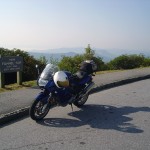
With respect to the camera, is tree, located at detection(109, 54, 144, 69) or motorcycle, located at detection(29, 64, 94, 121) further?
tree, located at detection(109, 54, 144, 69)

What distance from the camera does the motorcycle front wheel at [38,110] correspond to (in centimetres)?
659

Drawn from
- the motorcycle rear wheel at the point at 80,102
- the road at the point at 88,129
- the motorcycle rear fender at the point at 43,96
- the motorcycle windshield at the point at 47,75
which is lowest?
the road at the point at 88,129

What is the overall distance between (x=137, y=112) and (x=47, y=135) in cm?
252

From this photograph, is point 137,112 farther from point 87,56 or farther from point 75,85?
point 87,56

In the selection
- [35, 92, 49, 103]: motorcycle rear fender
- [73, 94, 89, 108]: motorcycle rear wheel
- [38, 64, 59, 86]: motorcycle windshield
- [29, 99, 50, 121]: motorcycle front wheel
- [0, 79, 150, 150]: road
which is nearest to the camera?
[0, 79, 150, 150]: road

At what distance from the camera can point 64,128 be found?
627 centimetres

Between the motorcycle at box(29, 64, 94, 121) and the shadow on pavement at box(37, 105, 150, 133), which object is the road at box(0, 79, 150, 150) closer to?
the shadow on pavement at box(37, 105, 150, 133)

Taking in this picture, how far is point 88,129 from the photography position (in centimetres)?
618

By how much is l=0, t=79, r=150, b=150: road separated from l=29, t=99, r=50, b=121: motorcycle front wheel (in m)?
0.14

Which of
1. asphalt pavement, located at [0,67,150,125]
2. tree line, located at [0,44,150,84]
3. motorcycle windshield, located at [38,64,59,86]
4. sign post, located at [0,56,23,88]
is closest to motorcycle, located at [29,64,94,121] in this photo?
motorcycle windshield, located at [38,64,59,86]

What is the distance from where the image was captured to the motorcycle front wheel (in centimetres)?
659

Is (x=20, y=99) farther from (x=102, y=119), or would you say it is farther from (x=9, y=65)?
(x=102, y=119)

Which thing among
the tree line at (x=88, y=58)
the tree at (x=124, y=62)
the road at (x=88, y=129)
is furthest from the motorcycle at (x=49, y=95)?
the tree at (x=124, y=62)

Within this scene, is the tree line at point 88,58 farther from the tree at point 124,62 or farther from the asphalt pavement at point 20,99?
the asphalt pavement at point 20,99
